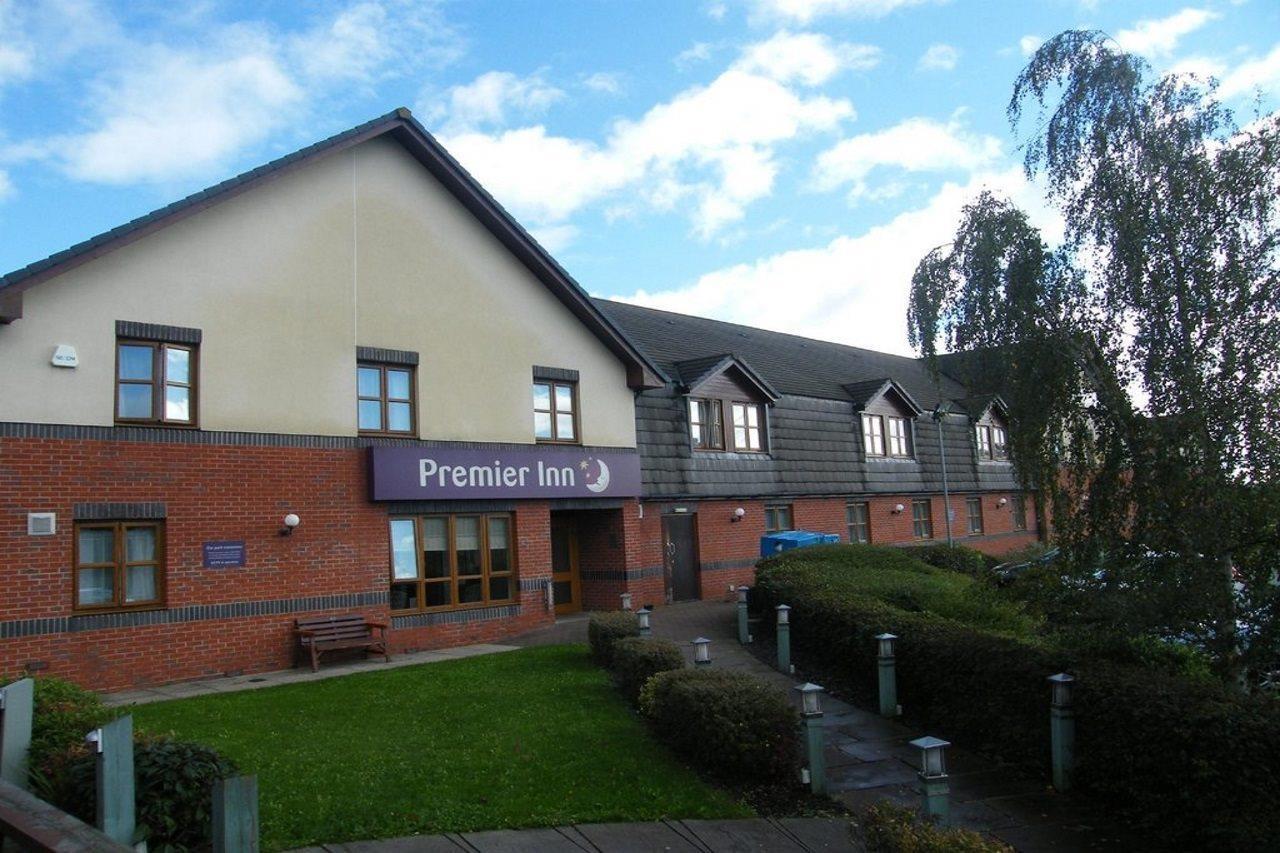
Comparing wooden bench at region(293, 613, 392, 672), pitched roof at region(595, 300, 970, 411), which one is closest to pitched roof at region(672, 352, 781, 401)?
pitched roof at region(595, 300, 970, 411)

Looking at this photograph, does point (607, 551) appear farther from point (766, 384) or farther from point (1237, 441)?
point (1237, 441)

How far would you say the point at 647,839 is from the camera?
288 inches

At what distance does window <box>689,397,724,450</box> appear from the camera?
2228 cm

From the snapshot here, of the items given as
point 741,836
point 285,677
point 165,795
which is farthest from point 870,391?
point 165,795

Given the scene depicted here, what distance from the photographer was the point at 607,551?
2006cm

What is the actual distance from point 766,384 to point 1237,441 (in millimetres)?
15660

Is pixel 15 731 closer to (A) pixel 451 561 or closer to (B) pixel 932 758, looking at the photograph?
(B) pixel 932 758

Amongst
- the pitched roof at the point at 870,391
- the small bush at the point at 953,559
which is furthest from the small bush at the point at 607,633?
the pitched roof at the point at 870,391

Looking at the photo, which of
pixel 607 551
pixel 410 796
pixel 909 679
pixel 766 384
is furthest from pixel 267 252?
pixel 766 384

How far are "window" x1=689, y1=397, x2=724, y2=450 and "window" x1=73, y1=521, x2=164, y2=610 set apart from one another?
1163 centimetres

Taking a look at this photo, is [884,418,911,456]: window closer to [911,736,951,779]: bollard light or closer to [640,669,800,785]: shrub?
[640,669,800,785]: shrub

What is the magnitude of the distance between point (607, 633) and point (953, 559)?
11.9 metres

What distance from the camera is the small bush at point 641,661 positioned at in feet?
36.7

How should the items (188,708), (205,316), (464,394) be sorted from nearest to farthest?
(188,708) → (205,316) → (464,394)
